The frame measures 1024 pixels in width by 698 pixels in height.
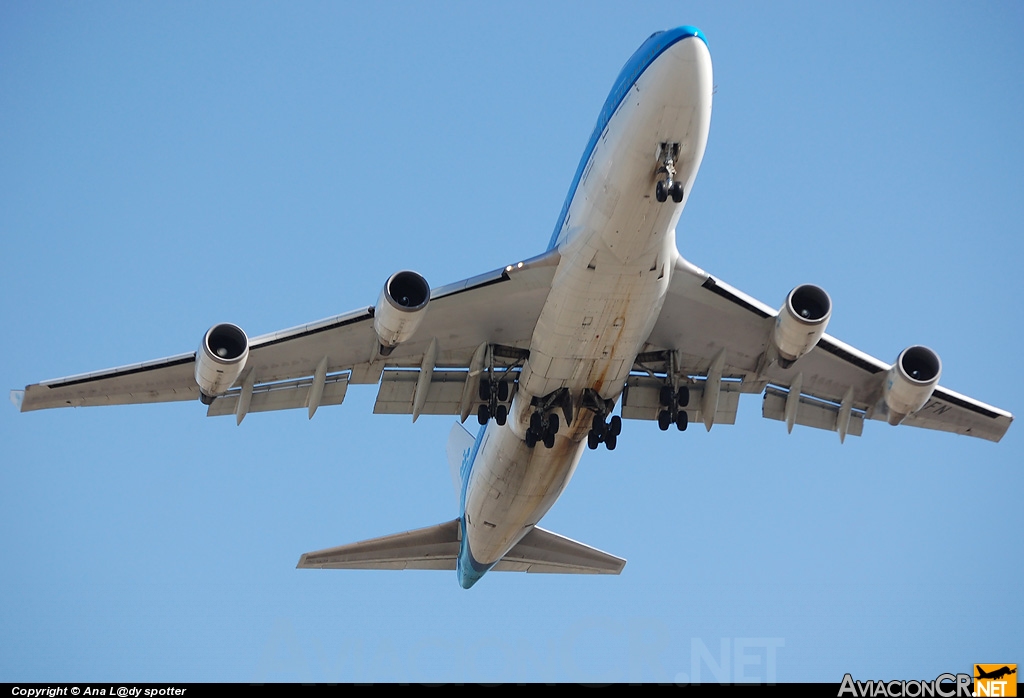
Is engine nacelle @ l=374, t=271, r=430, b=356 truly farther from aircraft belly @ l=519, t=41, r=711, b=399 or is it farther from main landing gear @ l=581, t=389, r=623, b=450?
main landing gear @ l=581, t=389, r=623, b=450

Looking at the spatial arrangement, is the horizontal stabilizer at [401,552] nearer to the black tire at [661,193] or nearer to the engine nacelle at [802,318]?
the engine nacelle at [802,318]

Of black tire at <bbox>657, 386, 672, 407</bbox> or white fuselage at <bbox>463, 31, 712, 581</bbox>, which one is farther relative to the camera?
black tire at <bbox>657, 386, 672, 407</bbox>

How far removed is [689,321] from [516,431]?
4181mm

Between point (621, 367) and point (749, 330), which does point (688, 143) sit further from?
point (749, 330)

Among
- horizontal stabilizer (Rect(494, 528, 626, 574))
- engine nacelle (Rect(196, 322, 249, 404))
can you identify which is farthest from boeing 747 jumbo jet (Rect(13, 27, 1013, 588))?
horizontal stabilizer (Rect(494, 528, 626, 574))

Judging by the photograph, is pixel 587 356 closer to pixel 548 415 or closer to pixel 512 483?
pixel 548 415

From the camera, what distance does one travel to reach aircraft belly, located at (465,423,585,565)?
901 inches

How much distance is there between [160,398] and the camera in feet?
72.3

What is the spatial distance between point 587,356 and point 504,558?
31.0 ft

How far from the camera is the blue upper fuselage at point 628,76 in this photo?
17531 millimetres

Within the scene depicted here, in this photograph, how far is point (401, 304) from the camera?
19.7 metres

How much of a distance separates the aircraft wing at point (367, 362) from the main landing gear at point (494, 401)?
540 mm

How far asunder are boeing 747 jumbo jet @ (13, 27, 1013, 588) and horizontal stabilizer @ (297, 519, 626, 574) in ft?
1.69

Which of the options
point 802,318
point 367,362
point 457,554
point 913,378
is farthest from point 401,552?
point 913,378
